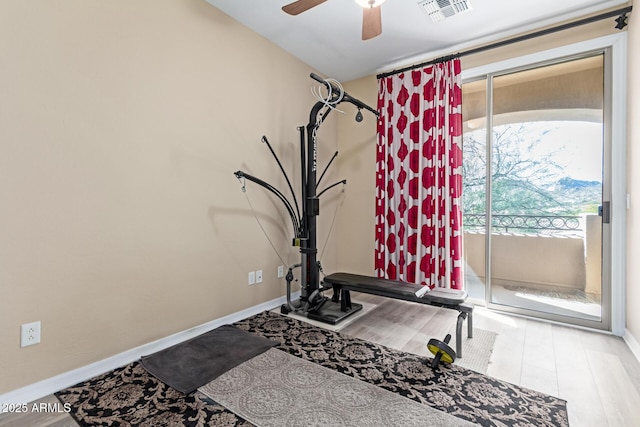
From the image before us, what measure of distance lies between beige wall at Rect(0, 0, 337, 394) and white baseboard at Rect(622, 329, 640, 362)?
3031 mm

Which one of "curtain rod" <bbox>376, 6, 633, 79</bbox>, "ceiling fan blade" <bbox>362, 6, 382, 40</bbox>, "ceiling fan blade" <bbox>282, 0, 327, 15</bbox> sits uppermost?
"curtain rod" <bbox>376, 6, 633, 79</bbox>

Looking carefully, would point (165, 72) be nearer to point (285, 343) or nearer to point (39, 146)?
point (39, 146)

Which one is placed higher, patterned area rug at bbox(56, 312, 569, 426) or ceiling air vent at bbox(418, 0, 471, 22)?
ceiling air vent at bbox(418, 0, 471, 22)

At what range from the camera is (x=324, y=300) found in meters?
2.98

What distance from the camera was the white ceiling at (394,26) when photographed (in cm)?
256

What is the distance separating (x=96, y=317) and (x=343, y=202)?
2960 millimetres

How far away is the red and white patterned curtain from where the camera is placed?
10.4ft

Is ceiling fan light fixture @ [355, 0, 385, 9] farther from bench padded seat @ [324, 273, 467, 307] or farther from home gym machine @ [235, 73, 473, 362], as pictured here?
bench padded seat @ [324, 273, 467, 307]

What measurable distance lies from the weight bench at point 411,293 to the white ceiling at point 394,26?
245cm

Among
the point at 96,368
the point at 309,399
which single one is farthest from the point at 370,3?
the point at 96,368

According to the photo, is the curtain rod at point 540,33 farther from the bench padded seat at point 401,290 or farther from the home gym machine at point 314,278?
the bench padded seat at point 401,290

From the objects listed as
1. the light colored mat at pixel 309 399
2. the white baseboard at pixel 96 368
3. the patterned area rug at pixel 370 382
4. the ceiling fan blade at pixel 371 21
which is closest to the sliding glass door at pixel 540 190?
the patterned area rug at pixel 370 382

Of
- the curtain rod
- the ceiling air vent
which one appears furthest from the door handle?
the ceiling air vent

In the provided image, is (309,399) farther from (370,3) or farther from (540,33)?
(540,33)
